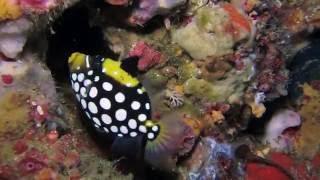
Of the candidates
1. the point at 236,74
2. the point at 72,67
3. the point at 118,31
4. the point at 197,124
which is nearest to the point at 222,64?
the point at 236,74

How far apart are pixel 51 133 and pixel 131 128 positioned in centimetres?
61

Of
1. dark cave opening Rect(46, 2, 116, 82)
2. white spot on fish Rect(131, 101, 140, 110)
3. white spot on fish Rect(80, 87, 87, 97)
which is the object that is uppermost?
white spot on fish Rect(80, 87, 87, 97)

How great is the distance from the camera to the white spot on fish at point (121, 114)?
3.25m

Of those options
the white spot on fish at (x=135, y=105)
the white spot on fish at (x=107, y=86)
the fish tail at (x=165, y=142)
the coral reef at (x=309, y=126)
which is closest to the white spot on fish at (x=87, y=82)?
the white spot on fish at (x=107, y=86)

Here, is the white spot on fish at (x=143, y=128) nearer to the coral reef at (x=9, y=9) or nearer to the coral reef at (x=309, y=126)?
the coral reef at (x=9, y=9)

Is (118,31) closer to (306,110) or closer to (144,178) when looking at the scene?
(144,178)

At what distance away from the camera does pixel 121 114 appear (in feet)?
10.7

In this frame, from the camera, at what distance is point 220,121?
13.6 ft

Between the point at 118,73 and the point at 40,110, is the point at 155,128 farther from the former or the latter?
the point at 40,110

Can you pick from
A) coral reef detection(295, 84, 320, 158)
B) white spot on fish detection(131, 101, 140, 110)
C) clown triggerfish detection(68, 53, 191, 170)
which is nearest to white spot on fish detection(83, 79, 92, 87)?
clown triggerfish detection(68, 53, 191, 170)

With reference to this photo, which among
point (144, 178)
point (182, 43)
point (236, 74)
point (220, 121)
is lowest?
point (144, 178)

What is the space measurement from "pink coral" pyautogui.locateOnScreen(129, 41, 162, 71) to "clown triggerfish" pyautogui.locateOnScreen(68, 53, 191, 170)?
49 centimetres

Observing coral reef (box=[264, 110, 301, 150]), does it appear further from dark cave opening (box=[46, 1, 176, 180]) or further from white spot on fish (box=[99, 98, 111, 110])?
white spot on fish (box=[99, 98, 111, 110])

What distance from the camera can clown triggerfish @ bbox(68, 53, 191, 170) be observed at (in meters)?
3.25
